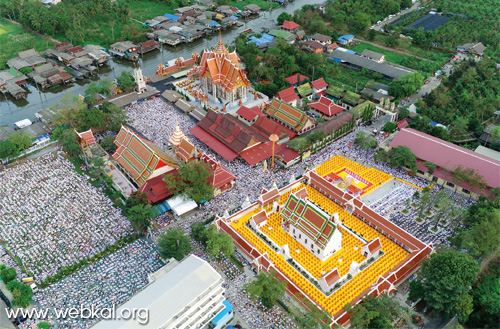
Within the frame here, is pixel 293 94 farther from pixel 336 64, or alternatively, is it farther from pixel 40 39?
pixel 40 39

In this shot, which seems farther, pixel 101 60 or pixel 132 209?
pixel 101 60

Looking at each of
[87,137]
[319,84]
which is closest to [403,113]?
[319,84]

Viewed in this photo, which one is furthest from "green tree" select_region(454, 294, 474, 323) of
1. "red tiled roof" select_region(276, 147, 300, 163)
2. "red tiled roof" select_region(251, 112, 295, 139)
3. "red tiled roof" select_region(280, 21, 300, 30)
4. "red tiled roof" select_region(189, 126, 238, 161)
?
"red tiled roof" select_region(280, 21, 300, 30)

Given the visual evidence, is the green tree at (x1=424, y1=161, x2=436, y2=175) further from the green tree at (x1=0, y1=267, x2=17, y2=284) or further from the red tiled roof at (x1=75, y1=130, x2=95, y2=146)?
the green tree at (x1=0, y1=267, x2=17, y2=284)

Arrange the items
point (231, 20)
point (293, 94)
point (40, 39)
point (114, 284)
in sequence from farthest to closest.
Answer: point (231, 20) < point (40, 39) < point (293, 94) < point (114, 284)

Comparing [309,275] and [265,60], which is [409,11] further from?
[309,275]

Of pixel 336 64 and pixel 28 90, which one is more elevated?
pixel 336 64

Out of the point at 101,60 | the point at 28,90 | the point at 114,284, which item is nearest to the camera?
the point at 114,284

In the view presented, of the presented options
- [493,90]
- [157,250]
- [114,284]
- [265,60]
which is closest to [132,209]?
[157,250]
